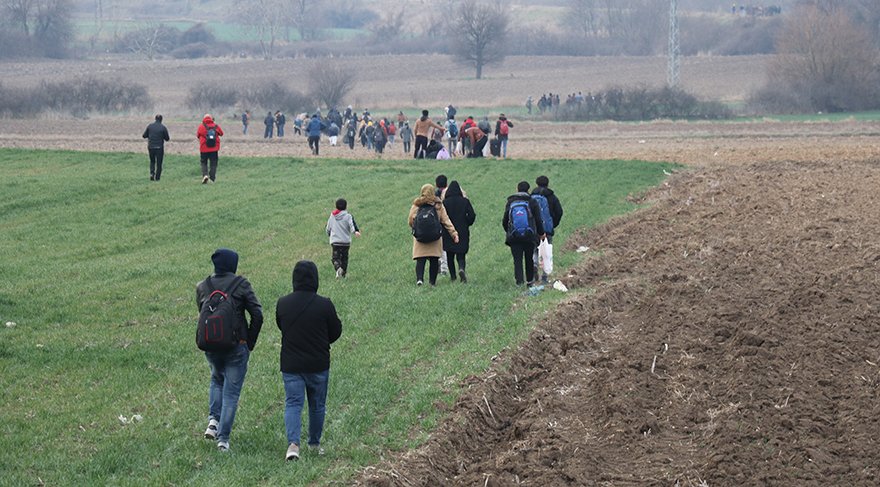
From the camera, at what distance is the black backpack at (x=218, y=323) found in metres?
10.2

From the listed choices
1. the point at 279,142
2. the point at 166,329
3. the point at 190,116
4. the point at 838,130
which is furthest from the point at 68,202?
the point at 190,116

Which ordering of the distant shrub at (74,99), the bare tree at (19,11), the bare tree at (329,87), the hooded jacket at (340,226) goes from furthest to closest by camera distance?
1. the bare tree at (19,11)
2. the bare tree at (329,87)
3. the distant shrub at (74,99)
4. the hooded jacket at (340,226)

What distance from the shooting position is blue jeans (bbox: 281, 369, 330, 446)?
401 inches

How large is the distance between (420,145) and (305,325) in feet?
91.7

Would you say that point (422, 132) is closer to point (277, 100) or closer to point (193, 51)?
point (277, 100)

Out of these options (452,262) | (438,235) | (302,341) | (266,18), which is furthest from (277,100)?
(266,18)

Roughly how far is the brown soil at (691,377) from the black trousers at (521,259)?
744mm

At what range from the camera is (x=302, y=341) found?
10.2 meters

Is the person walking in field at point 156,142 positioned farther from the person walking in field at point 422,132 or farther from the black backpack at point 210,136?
the person walking in field at point 422,132

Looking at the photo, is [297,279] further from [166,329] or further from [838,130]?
[838,130]

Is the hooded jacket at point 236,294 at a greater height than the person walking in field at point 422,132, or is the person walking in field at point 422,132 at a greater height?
the person walking in field at point 422,132

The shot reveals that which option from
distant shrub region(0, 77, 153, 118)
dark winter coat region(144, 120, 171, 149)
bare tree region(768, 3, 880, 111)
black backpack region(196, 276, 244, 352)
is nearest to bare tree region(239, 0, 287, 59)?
distant shrub region(0, 77, 153, 118)

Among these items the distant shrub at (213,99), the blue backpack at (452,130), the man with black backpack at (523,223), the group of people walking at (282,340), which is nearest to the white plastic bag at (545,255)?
the man with black backpack at (523,223)

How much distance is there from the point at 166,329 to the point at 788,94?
6324 centimetres
